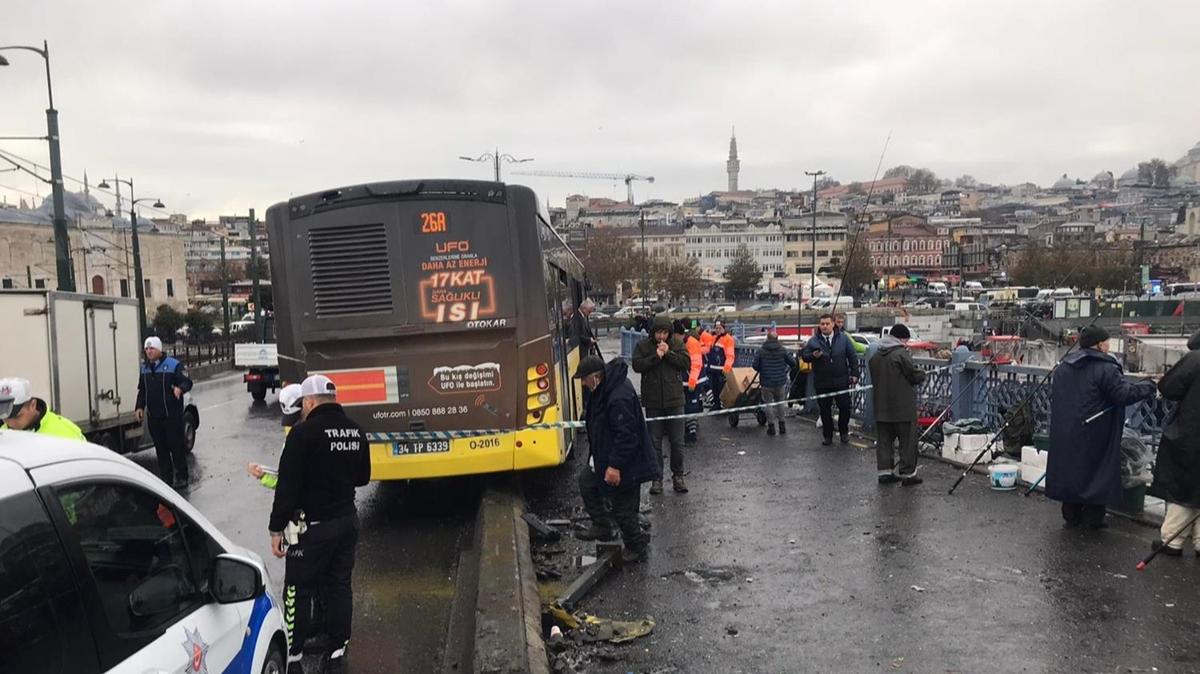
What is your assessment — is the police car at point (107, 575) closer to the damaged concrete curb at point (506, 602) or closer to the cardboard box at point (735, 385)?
the damaged concrete curb at point (506, 602)

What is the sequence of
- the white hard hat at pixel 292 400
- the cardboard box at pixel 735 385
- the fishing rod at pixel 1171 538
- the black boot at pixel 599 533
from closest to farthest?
the white hard hat at pixel 292 400 < the fishing rod at pixel 1171 538 < the black boot at pixel 599 533 < the cardboard box at pixel 735 385

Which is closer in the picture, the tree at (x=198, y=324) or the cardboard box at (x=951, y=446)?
the cardboard box at (x=951, y=446)

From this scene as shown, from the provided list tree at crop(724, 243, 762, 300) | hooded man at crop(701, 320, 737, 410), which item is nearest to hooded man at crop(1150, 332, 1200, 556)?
hooded man at crop(701, 320, 737, 410)

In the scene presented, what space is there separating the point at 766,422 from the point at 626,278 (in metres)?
78.6

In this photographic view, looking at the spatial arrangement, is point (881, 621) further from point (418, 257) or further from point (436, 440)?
point (418, 257)

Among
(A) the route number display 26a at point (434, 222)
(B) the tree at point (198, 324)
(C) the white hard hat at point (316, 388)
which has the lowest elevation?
(B) the tree at point (198, 324)

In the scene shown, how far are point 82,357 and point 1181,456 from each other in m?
13.0

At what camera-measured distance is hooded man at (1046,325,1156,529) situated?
22.8 ft

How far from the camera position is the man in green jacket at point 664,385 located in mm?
9320

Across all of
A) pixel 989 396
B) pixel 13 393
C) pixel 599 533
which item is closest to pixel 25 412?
pixel 13 393

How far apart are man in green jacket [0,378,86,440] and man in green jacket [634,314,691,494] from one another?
5.60m

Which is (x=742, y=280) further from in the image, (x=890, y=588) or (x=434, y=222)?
(x=890, y=588)

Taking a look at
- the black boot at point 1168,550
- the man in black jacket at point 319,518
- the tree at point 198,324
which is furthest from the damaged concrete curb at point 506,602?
the tree at point 198,324

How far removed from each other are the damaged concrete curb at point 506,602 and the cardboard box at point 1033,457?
5.37 metres
